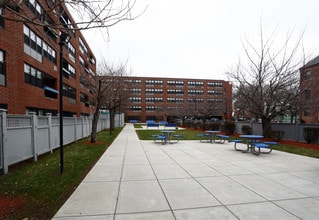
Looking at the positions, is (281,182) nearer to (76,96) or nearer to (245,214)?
(245,214)

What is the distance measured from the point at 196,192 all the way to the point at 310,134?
1308cm

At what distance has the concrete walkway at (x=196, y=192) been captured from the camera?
3.58 metres

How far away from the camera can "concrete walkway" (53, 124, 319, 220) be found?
3576 millimetres

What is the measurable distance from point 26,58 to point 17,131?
39.7 feet

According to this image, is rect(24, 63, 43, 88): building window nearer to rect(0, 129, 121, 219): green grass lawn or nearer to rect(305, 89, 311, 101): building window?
rect(0, 129, 121, 219): green grass lawn

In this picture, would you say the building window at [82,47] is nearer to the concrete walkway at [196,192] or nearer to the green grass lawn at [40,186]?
the green grass lawn at [40,186]

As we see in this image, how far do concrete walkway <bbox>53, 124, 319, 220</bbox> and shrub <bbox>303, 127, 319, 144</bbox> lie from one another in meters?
7.86

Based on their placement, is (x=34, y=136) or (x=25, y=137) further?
(x=34, y=136)

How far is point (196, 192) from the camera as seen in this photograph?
4582 mm

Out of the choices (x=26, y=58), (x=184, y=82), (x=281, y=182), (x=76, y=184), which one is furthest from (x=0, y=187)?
(x=184, y=82)

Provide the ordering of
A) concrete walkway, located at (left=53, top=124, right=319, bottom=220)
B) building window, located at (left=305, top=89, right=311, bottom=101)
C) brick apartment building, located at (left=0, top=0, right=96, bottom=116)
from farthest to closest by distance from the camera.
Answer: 1. building window, located at (left=305, top=89, right=311, bottom=101)
2. brick apartment building, located at (left=0, top=0, right=96, bottom=116)
3. concrete walkway, located at (left=53, top=124, right=319, bottom=220)

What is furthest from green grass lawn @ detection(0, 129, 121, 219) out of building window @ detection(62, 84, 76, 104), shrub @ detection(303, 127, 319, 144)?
building window @ detection(62, 84, 76, 104)

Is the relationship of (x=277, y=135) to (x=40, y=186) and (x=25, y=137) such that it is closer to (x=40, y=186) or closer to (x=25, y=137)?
(x=40, y=186)

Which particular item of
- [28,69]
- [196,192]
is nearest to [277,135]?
[196,192]
